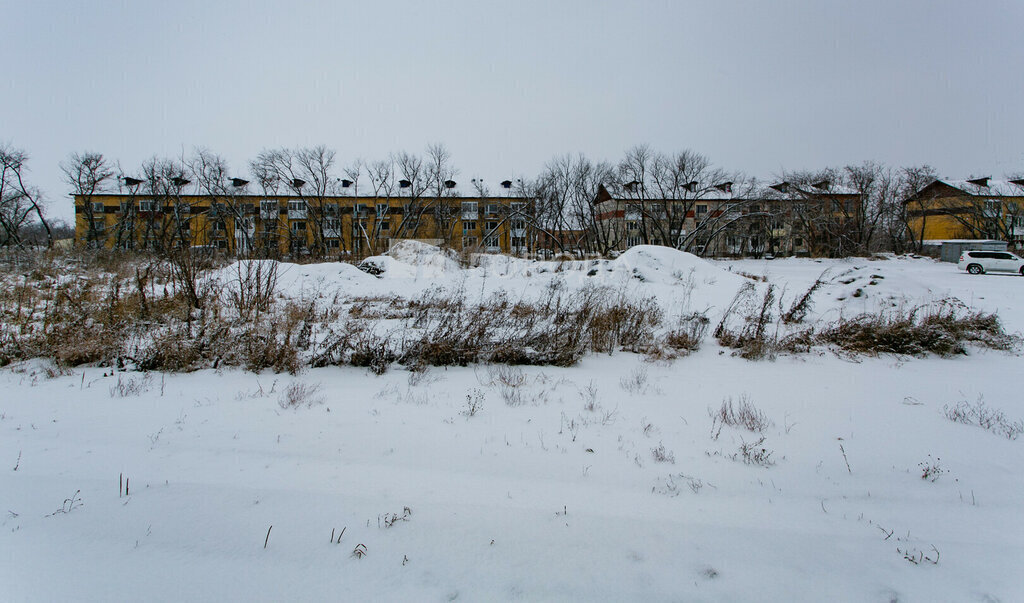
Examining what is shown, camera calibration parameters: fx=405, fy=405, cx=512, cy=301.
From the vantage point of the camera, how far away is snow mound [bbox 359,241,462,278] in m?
19.2

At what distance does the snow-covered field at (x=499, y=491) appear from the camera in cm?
210

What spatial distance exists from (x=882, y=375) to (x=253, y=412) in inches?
310

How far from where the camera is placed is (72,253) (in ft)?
52.2

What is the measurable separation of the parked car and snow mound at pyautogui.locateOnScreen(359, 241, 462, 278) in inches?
1348

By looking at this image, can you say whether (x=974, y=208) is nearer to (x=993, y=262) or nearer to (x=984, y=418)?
(x=993, y=262)

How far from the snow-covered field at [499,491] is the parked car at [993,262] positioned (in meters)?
33.2

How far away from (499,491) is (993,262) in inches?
1567

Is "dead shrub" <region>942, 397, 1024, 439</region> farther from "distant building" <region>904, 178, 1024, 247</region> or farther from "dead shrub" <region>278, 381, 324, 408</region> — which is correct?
"distant building" <region>904, 178, 1024, 247</region>

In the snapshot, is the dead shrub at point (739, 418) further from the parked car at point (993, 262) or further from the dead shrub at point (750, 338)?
the parked car at point (993, 262)

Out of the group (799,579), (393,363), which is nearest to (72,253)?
(393,363)

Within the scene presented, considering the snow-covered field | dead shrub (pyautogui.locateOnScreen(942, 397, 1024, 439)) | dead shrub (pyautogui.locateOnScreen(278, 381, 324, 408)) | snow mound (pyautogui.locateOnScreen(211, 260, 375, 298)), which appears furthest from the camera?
snow mound (pyautogui.locateOnScreen(211, 260, 375, 298))

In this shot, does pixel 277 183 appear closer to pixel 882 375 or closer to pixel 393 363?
pixel 393 363

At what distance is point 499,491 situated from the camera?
2846 millimetres

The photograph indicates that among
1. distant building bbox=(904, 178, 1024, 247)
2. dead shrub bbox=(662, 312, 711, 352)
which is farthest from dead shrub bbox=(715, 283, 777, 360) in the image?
distant building bbox=(904, 178, 1024, 247)
